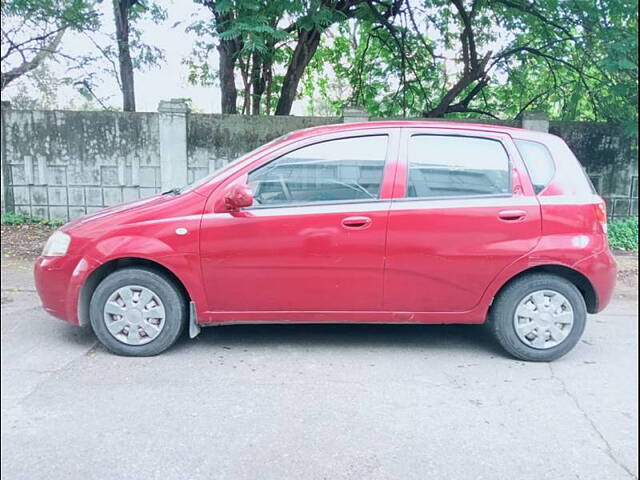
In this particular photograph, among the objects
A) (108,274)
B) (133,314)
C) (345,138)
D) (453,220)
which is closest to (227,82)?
(345,138)

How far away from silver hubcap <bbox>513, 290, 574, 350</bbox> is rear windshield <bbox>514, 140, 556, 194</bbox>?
0.78 metres

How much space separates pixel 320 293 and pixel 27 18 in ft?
24.2

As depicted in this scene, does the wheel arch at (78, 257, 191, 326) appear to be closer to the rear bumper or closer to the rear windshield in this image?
the rear windshield

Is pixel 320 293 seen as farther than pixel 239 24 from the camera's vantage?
No

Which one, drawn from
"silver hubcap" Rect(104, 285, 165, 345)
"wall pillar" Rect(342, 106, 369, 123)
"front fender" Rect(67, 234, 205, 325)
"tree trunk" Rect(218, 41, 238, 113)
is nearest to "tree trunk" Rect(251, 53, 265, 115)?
"tree trunk" Rect(218, 41, 238, 113)

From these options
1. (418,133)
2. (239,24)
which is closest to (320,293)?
(418,133)

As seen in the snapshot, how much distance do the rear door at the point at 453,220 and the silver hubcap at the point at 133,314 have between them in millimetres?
1651

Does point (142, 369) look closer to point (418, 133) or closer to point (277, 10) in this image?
point (418, 133)

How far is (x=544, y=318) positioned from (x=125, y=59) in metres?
8.52

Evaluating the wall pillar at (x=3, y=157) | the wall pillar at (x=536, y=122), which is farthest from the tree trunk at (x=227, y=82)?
the wall pillar at (x=536, y=122)

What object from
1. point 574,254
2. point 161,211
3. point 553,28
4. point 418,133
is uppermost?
point 553,28

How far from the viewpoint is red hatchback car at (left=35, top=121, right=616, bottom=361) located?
359 centimetres

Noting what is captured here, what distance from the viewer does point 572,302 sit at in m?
3.69

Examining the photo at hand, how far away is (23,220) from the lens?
314 inches
